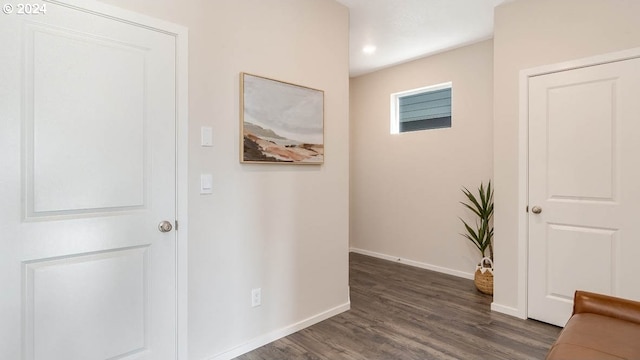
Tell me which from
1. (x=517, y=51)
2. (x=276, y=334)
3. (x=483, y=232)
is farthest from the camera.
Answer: (x=483, y=232)

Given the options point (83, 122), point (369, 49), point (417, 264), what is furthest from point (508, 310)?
point (83, 122)

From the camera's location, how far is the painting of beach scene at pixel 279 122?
7.07 ft

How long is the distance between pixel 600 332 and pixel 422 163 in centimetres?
289

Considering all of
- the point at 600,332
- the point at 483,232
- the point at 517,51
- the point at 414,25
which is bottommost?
the point at 600,332

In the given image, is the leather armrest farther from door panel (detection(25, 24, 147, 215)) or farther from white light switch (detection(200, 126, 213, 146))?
door panel (detection(25, 24, 147, 215))

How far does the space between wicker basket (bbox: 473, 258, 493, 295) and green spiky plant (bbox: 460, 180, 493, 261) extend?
18 centimetres

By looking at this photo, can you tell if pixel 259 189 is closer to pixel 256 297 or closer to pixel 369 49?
pixel 256 297

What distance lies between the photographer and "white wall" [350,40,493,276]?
3730 mm

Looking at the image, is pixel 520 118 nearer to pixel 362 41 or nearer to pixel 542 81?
pixel 542 81

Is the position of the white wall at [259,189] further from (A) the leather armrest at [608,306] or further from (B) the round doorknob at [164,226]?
(A) the leather armrest at [608,306]

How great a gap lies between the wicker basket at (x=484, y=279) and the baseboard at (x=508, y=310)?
1.14 ft

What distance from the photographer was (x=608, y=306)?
1.62 meters

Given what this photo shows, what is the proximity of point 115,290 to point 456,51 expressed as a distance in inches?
156

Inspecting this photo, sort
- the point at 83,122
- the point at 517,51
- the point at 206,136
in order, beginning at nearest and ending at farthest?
the point at 83,122
the point at 206,136
the point at 517,51
